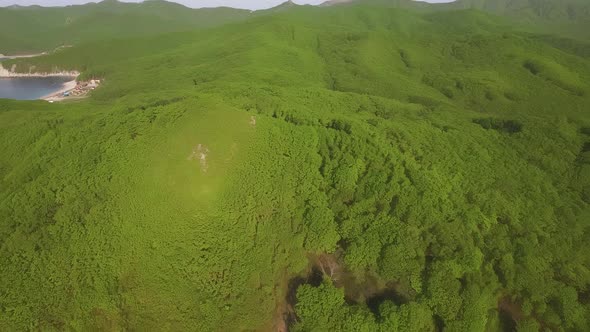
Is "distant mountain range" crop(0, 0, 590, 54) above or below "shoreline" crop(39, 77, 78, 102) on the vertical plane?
above

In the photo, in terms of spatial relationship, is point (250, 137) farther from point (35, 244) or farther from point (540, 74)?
point (540, 74)

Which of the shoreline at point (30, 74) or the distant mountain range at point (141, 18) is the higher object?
the distant mountain range at point (141, 18)

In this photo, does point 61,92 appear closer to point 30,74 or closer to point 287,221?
point 30,74

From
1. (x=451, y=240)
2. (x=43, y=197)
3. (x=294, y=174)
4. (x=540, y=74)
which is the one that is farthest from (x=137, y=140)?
(x=540, y=74)

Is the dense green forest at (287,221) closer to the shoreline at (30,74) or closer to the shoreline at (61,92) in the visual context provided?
the shoreline at (61,92)

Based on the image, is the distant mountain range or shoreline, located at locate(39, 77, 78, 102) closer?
shoreline, located at locate(39, 77, 78, 102)

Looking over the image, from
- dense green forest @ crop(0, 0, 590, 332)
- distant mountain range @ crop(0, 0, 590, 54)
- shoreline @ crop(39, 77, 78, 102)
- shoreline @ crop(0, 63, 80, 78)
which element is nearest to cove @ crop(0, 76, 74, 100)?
shoreline @ crop(39, 77, 78, 102)

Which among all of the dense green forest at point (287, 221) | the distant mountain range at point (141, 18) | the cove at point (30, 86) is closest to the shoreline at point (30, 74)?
the cove at point (30, 86)

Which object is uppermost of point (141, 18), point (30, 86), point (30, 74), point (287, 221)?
point (141, 18)

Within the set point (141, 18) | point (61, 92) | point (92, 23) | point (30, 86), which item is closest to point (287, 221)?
→ point (61, 92)

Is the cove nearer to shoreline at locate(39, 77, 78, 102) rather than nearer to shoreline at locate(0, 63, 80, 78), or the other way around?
shoreline at locate(39, 77, 78, 102)
